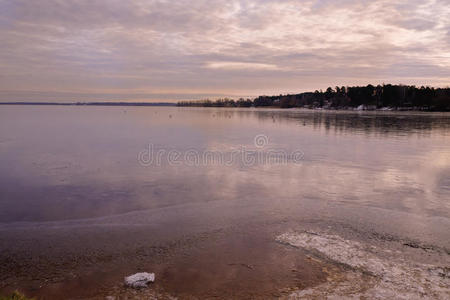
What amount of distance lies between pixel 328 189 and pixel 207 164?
6.62 meters

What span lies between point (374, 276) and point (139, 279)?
4.36 m

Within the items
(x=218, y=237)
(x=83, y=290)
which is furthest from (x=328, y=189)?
(x=83, y=290)

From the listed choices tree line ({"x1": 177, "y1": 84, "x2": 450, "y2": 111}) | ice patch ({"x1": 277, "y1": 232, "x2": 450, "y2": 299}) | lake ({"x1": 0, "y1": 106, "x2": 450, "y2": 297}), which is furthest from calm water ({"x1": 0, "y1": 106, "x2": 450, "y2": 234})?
tree line ({"x1": 177, "y1": 84, "x2": 450, "y2": 111})

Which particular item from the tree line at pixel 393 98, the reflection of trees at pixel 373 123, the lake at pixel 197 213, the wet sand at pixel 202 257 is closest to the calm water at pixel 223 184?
the lake at pixel 197 213

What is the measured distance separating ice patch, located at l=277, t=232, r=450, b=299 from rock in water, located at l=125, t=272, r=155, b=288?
2518mm

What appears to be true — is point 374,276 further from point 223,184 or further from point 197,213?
point 223,184

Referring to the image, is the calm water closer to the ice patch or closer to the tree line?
the ice patch

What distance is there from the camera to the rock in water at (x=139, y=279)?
5785 mm

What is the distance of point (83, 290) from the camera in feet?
18.7

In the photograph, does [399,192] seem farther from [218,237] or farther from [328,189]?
[218,237]

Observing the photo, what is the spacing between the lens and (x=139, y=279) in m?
5.88

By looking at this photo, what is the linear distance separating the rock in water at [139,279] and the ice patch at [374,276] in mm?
2518

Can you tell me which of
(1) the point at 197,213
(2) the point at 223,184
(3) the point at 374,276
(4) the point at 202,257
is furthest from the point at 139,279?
(2) the point at 223,184

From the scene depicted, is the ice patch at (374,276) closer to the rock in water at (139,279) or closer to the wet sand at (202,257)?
the wet sand at (202,257)
